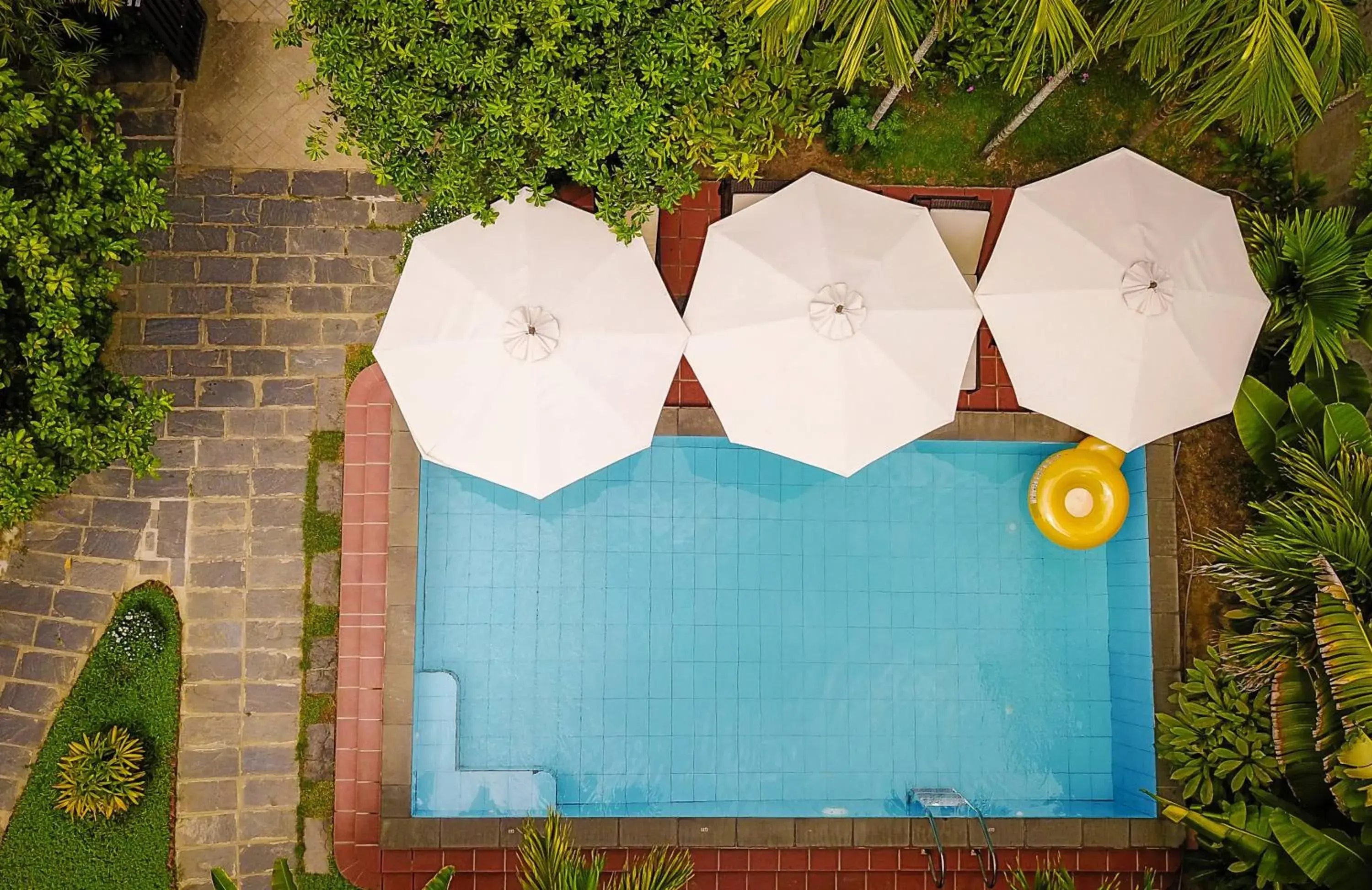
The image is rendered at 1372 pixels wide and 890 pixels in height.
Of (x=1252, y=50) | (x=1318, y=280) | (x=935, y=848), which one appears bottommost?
(x=935, y=848)

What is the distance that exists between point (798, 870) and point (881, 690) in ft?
5.31

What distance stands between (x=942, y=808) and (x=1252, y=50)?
585 centimetres

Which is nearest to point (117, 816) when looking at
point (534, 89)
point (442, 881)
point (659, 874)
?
point (442, 881)

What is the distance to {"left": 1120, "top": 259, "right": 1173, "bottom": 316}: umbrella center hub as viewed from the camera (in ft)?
19.0

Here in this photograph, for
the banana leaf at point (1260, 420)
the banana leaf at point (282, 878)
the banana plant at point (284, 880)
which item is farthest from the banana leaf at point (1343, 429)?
the banana leaf at point (282, 878)

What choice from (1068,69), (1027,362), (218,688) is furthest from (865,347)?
(218,688)

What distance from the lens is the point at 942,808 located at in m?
7.11

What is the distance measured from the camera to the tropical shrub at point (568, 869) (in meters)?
5.16

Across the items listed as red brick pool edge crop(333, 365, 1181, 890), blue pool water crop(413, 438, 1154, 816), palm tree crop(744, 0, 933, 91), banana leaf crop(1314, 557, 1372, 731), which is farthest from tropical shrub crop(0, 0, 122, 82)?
banana leaf crop(1314, 557, 1372, 731)

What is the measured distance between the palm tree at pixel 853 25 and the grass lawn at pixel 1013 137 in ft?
6.73

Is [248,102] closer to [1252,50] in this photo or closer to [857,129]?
[857,129]

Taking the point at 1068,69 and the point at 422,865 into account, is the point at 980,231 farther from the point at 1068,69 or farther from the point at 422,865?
the point at 422,865

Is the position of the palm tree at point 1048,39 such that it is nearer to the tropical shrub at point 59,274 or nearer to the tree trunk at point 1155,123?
the tree trunk at point 1155,123

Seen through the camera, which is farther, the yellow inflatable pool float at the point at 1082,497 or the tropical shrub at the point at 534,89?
the yellow inflatable pool float at the point at 1082,497
